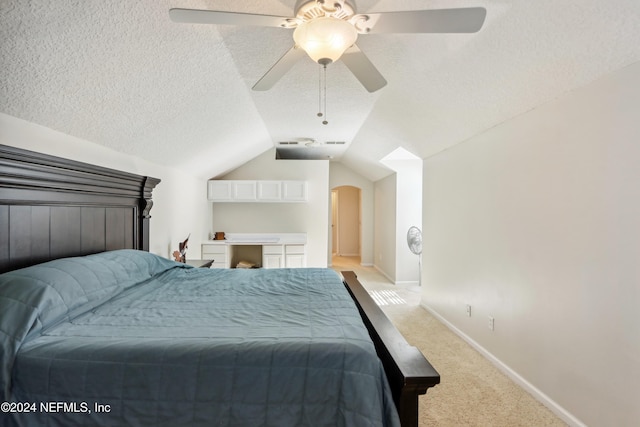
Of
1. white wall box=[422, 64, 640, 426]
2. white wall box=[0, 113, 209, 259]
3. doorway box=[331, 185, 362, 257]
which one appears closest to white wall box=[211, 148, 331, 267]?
white wall box=[0, 113, 209, 259]

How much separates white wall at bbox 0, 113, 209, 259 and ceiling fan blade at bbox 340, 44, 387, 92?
182 cm

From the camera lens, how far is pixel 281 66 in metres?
1.57

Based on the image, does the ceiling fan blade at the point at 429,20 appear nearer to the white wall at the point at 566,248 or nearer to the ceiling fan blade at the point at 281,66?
the ceiling fan blade at the point at 281,66

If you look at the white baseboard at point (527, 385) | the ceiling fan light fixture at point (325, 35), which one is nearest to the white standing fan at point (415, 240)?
the white baseboard at point (527, 385)

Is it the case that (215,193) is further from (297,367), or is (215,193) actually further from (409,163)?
(297,367)

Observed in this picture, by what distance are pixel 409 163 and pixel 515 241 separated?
309 cm

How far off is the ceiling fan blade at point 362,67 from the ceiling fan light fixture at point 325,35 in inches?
6.5

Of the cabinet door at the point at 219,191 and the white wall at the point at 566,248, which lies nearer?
the white wall at the point at 566,248

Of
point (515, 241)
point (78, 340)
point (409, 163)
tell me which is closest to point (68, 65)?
point (78, 340)

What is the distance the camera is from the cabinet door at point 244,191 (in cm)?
506

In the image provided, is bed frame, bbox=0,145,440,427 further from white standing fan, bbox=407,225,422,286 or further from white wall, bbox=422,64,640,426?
white standing fan, bbox=407,225,422,286

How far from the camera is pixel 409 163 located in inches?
203

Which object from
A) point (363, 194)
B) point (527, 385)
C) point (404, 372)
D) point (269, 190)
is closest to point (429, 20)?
point (404, 372)

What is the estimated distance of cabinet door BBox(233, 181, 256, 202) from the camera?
506cm
